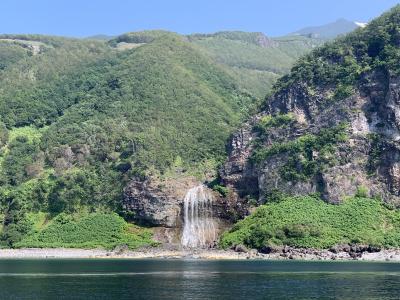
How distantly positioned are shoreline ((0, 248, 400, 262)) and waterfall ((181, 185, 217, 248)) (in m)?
7.71

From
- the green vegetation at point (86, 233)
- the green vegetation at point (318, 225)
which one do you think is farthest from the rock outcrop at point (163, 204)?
the green vegetation at point (318, 225)

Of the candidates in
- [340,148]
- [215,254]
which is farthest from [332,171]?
[215,254]

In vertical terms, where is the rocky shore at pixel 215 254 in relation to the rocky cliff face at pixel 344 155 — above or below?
below

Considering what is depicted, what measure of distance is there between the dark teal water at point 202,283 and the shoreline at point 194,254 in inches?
1408

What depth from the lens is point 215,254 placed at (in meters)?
165

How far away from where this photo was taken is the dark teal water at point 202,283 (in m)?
76.2

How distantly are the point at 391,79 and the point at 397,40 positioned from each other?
697 inches

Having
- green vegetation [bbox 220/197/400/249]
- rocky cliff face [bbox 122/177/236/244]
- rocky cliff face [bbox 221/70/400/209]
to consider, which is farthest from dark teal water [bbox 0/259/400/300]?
rocky cliff face [bbox 122/177/236/244]

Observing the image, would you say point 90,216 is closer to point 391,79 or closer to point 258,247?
point 258,247

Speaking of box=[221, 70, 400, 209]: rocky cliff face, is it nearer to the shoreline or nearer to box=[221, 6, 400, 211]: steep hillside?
box=[221, 6, 400, 211]: steep hillside

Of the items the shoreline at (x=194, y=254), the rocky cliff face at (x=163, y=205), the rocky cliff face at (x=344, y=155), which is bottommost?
the shoreline at (x=194, y=254)

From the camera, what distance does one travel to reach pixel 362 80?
194 m

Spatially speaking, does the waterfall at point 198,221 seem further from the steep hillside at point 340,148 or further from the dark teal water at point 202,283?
the dark teal water at point 202,283

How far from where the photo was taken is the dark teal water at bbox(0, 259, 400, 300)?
76.2 metres
